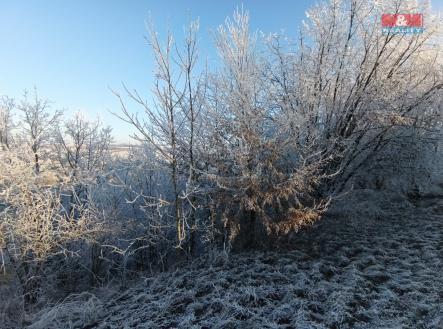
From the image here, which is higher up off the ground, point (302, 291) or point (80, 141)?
point (80, 141)

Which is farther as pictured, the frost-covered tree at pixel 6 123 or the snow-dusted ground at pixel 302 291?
the frost-covered tree at pixel 6 123

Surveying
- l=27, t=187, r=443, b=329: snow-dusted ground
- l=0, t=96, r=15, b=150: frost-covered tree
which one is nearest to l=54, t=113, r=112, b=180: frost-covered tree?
l=0, t=96, r=15, b=150: frost-covered tree

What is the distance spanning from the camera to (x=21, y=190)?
7770mm

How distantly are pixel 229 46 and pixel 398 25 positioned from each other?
4.76 meters

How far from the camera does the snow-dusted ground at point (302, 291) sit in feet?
13.0

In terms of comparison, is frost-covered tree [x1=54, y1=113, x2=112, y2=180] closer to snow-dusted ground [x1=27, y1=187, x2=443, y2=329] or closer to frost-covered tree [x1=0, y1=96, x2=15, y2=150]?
frost-covered tree [x1=0, y1=96, x2=15, y2=150]

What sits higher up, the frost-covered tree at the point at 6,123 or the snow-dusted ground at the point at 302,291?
the frost-covered tree at the point at 6,123

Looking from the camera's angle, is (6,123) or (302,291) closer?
(302,291)

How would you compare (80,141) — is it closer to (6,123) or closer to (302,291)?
(6,123)

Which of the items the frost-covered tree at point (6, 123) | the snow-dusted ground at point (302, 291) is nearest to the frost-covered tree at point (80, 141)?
the frost-covered tree at point (6, 123)

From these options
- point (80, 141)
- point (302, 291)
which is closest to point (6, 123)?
point (80, 141)

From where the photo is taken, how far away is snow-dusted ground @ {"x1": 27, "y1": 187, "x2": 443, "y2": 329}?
13.0 ft

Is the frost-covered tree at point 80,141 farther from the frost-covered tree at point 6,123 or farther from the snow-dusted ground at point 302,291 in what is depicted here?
the snow-dusted ground at point 302,291

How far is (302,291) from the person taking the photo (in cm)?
474
